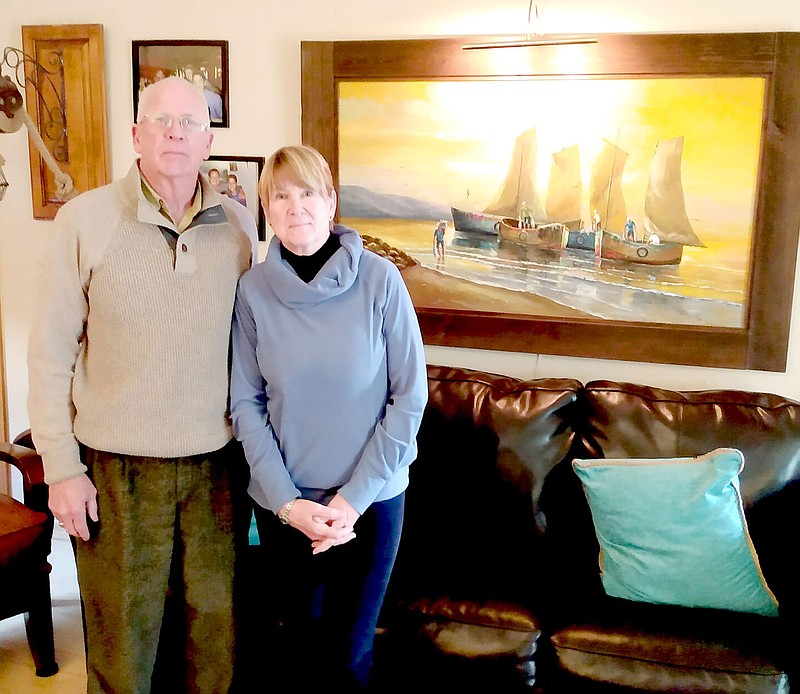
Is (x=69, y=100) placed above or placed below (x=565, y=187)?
above

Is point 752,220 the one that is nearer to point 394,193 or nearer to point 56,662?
point 394,193

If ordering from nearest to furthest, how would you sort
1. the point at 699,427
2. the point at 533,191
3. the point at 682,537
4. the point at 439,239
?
the point at 682,537 → the point at 699,427 → the point at 533,191 → the point at 439,239

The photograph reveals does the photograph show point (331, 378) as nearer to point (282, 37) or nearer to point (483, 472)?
point (483, 472)

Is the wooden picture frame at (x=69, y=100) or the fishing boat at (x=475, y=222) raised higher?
the wooden picture frame at (x=69, y=100)

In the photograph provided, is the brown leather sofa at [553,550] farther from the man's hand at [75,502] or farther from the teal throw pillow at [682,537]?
the man's hand at [75,502]

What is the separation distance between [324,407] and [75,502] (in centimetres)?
59

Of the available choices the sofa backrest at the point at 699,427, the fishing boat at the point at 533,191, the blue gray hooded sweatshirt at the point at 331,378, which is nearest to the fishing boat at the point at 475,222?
the fishing boat at the point at 533,191

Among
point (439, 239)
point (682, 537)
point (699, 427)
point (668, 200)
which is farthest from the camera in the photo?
point (439, 239)

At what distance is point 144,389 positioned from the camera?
61.5 inches

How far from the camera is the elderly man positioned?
1550mm

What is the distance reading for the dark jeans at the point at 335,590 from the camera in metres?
1.60

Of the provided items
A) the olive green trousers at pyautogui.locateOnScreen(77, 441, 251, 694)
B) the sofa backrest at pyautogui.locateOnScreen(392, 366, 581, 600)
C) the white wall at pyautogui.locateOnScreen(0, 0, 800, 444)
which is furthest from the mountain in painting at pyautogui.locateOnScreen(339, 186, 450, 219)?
the olive green trousers at pyautogui.locateOnScreen(77, 441, 251, 694)

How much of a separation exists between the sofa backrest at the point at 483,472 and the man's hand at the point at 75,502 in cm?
80

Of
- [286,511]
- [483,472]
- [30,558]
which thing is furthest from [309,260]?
[30,558]
